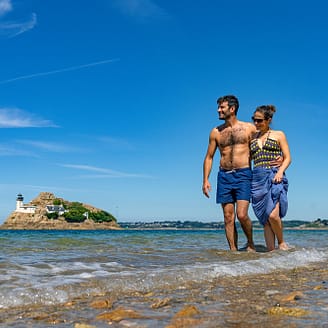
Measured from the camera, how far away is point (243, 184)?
24.7 ft

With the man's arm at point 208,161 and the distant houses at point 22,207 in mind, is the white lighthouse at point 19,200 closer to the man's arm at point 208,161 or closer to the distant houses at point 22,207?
the distant houses at point 22,207

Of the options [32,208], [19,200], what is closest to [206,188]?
[32,208]

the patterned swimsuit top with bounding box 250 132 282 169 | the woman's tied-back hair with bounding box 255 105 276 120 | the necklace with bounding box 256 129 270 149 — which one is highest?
the woman's tied-back hair with bounding box 255 105 276 120

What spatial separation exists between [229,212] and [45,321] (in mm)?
5244

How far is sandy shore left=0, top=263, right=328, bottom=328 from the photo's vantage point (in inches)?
109

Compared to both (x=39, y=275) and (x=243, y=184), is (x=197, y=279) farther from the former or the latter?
(x=243, y=184)

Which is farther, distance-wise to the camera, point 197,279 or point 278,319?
point 197,279

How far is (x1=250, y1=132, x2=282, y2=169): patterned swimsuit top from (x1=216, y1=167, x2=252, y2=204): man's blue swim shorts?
274 millimetres

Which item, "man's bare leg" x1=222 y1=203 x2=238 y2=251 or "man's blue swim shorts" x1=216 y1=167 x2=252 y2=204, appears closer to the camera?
"man's blue swim shorts" x1=216 y1=167 x2=252 y2=204

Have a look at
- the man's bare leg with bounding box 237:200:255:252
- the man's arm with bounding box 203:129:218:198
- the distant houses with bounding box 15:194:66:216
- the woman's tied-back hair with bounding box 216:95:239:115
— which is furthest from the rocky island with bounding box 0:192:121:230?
the woman's tied-back hair with bounding box 216:95:239:115

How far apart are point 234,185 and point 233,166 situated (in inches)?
12.9

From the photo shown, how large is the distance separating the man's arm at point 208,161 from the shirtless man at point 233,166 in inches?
5.1

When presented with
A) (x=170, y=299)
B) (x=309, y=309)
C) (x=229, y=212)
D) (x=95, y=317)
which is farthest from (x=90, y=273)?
(x=229, y=212)

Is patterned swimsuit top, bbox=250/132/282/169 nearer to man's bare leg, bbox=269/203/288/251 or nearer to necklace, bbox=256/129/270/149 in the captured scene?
necklace, bbox=256/129/270/149
